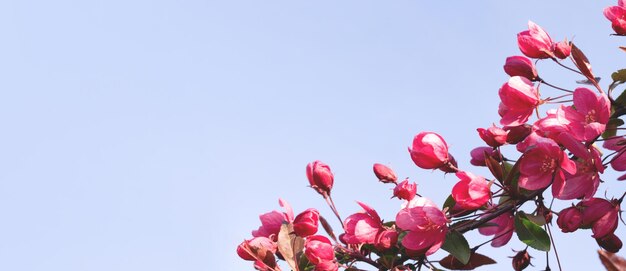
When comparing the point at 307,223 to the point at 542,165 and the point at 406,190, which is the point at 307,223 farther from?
the point at 542,165

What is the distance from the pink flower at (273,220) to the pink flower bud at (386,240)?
27 centimetres

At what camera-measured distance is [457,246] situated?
167cm

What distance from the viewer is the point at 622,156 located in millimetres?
1666

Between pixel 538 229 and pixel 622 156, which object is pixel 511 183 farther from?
pixel 622 156

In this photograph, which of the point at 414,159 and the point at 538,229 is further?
the point at 414,159

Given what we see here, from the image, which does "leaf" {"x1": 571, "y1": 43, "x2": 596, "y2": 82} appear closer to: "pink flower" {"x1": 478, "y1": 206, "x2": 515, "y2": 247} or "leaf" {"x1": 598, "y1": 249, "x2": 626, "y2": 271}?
"pink flower" {"x1": 478, "y1": 206, "x2": 515, "y2": 247}

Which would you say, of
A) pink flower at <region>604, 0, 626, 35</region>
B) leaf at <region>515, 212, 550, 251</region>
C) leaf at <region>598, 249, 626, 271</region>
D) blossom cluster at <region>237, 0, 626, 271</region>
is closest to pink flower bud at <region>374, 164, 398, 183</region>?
blossom cluster at <region>237, 0, 626, 271</region>

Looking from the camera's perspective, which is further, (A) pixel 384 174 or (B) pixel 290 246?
(A) pixel 384 174

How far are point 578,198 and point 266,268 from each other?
27.4 inches

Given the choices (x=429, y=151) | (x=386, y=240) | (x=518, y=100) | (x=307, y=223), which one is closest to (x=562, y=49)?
(x=518, y=100)

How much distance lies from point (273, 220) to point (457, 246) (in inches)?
18.3

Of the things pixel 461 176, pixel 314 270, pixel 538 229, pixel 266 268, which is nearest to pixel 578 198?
pixel 538 229

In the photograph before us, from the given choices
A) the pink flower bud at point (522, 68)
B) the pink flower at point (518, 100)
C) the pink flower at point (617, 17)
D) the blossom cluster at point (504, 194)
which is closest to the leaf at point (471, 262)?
the blossom cluster at point (504, 194)

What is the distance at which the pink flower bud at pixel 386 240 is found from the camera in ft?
5.52
